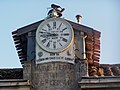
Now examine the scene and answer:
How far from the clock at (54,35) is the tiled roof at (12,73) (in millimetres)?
1904

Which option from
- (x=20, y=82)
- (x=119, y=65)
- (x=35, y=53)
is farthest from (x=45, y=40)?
(x=119, y=65)

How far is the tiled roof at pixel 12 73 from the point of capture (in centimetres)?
2179

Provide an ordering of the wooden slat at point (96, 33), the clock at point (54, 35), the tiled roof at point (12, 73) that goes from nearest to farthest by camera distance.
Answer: the clock at point (54, 35), the tiled roof at point (12, 73), the wooden slat at point (96, 33)

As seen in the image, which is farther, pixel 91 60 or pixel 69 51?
pixel 91 60

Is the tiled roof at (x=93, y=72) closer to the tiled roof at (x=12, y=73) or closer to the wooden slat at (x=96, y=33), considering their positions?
the tiled roof at (x=12, y=73)

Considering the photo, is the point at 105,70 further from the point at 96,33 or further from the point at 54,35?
the point at 54,35

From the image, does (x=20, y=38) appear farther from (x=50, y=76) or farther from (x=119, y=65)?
(x=119, y=65)

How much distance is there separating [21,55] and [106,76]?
5153 mm

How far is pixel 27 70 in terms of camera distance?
68.6 ft

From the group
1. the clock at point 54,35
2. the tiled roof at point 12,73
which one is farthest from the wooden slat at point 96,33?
the tiled roof at point 12,73

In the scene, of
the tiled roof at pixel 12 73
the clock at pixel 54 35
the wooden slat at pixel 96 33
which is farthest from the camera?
the wooden slat at pixel 96 33

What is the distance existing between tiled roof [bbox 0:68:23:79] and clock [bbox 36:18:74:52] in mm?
1904

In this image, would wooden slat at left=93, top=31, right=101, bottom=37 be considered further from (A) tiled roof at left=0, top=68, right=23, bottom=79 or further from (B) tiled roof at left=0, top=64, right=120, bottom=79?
(A) tiled roof at left=0, top=68, right=23, bottom=79

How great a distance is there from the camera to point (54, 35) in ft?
70.3
